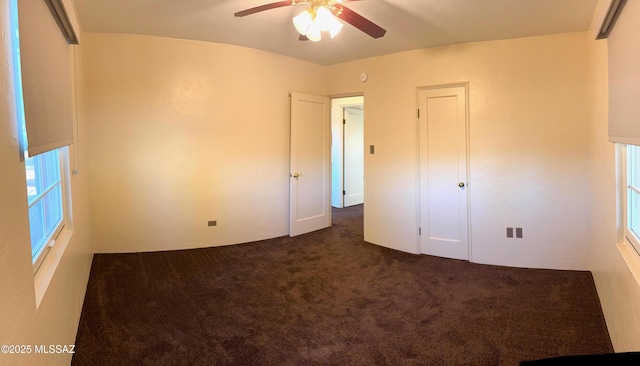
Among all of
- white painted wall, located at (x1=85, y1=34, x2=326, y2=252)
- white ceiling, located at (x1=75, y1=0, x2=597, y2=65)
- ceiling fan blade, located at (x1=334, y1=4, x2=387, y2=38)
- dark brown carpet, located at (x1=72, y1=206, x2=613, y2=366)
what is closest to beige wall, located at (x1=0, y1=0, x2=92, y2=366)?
dark brown carpet, located at (x1=72, y1=206, x2=613, y2=366)

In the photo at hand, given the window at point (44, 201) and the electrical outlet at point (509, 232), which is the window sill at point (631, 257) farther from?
the window at point (44, 201)

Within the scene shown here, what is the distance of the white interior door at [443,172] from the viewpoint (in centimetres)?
401

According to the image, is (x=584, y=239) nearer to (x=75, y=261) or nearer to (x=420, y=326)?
(x=420, y=326)

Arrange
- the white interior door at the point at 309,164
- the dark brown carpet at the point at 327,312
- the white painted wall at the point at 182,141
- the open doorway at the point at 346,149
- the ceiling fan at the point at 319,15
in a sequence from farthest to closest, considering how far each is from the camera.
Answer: the open doorway at the point at 346,149 < the white interior door at the point at 309,164 < the white painted wall at the point at 182,141 < the ceiling fan at the point at 319,15 < the dark brown carpet at the point at 327,312

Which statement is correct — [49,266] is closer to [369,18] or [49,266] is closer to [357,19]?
[357,19]

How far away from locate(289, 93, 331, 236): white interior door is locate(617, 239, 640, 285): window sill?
140 inches

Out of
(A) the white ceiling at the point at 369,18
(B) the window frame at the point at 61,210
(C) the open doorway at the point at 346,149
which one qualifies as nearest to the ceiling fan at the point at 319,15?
(A) the white ceiling at the point at 369,18

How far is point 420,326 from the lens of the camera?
2.53 m

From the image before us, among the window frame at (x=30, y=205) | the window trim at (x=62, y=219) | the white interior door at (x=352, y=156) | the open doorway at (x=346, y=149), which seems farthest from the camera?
the white interior door at (x=352, y=156)

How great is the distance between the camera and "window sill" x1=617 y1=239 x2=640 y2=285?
1.86 metres

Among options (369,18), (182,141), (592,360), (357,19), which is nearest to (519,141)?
(369,18)

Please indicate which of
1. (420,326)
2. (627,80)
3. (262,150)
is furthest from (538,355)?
(262,150)

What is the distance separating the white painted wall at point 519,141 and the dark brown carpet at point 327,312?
36 centimetres

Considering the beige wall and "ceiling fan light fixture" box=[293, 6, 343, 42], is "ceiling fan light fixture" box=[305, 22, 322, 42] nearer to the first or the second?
"ceiling fan light fixture" box=[293, 6, 343, 42]
